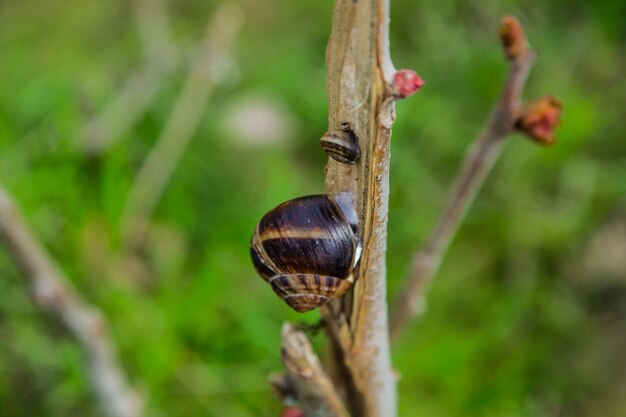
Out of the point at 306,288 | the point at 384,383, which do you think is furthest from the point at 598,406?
the point at 306,288

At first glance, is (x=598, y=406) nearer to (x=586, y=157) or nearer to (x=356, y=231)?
(x=586, y=157)

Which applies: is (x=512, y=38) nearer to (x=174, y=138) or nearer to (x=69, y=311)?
(x=69, y=311)

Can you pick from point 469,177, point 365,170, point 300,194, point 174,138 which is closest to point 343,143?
point 365,170

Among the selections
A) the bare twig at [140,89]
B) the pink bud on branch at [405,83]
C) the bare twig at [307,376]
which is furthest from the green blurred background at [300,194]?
the pink bud on branch at [405,83]

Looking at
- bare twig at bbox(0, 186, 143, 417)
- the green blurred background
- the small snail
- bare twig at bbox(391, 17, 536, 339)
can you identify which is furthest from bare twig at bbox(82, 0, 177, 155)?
the small snail

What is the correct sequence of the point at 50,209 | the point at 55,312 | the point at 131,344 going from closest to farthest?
the point at 55,312 → the point at 131,344 → the point at 50,209

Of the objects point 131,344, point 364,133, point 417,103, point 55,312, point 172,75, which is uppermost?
point 172,75

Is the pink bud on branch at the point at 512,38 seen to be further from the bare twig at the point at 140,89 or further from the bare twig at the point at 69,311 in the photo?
the bare twig at the point at 140,89
